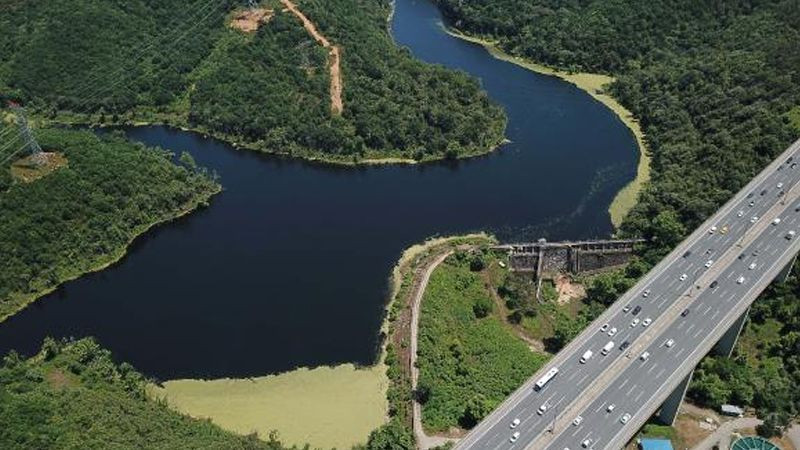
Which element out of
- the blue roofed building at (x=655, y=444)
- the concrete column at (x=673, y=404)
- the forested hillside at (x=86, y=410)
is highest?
the concrete column at (x=673, y=404)

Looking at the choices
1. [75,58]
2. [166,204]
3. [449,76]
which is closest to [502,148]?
[449,76]

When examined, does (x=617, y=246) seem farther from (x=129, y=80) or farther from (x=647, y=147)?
(x=129, y=80)

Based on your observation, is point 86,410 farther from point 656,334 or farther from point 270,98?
point 270,98

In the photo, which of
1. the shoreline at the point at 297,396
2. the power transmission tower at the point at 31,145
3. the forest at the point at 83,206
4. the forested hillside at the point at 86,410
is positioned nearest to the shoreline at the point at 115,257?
the forest at the point at 83,206

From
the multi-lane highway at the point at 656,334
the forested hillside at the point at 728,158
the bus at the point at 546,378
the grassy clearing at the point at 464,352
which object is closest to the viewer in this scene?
the multi-lane highway at the point at 656,334

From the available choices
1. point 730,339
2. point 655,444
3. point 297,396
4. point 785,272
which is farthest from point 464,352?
point 785,272

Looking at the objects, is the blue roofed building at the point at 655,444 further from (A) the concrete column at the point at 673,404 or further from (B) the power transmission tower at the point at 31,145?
(B) the power transmission tower at the point at 31,145

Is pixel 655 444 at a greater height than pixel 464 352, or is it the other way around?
pixel 655 444
